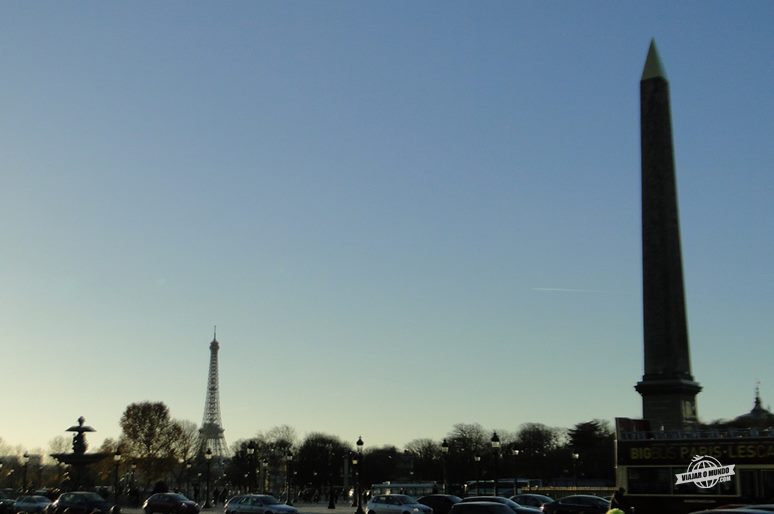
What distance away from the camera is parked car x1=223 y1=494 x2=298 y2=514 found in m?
40.6

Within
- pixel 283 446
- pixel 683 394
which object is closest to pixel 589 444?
pixel 283 446

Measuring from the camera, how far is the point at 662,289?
46406 mm

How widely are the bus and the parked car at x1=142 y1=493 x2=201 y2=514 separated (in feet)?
71.7

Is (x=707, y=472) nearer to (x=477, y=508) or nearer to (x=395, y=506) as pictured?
(x=477, y=508)

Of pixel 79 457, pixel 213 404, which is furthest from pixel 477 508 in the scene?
pixel 213 404

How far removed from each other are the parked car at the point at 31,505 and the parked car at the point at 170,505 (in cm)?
573

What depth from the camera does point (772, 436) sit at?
3050 centimetres

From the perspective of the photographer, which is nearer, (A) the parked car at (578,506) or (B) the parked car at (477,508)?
(B) the parked car at (477,508)

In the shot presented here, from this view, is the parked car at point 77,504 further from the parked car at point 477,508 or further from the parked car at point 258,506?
the parked car at point 477,508

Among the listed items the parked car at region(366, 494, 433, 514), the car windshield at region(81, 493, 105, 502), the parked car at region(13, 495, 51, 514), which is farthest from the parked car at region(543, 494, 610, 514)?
the parked car at region(13, 495, 51, 514)

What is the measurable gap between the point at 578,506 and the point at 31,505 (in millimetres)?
27616

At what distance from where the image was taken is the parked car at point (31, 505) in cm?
4838

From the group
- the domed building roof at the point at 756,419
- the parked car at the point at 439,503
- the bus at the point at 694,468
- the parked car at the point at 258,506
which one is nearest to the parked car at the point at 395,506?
the parked car at the point at 439,503

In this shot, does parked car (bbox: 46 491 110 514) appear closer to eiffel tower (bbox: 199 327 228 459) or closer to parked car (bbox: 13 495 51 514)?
parked car (bbox: 13 495 51 514)
